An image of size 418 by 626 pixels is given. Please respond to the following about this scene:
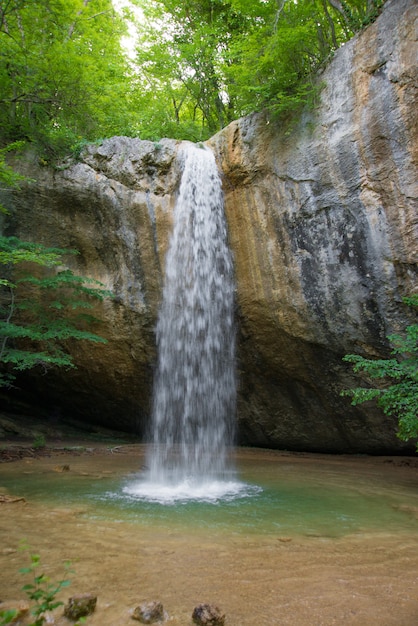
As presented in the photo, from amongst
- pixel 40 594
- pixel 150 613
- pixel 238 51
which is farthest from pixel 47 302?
pixel 40 594

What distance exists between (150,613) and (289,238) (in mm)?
7444

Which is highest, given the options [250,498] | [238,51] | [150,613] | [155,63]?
[155,63]

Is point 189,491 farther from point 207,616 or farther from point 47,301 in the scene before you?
point 47,301

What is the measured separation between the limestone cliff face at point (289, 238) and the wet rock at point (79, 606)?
22.2 feet

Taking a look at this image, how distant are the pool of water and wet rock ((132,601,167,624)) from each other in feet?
5.57

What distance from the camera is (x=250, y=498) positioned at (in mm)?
5508

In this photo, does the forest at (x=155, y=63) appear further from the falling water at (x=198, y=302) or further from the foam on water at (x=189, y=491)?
the foam on water at (x=189, y=491)

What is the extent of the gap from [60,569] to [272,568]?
1511 millimetres

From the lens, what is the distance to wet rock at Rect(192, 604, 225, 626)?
2260 millimetres

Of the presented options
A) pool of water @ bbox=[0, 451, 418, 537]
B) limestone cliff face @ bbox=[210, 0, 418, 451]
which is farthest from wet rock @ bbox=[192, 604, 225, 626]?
limestone cliff face @ bbox=[210, 0, 418, 451]

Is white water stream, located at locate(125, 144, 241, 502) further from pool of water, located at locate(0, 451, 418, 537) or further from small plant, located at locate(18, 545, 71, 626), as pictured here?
small plant, located at locate(18, 545, 71, 626)

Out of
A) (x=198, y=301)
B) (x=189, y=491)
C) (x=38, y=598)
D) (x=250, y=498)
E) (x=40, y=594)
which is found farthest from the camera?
(x=198, y=301)

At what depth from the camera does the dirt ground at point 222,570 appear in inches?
97.2

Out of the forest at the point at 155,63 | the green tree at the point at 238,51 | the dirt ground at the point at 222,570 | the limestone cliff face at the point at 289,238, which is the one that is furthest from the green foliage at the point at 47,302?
the dirt ground at the point at 222,570
